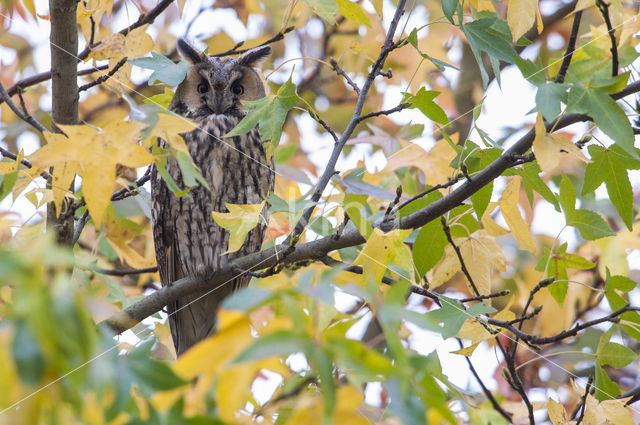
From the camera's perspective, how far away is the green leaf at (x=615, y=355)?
5.13 ft

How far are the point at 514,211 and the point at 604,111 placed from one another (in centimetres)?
51

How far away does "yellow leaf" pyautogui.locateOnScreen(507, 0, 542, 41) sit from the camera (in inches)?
56.1

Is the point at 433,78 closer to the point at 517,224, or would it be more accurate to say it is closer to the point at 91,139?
the point at 517,224

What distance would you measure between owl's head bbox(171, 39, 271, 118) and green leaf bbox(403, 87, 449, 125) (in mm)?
1314

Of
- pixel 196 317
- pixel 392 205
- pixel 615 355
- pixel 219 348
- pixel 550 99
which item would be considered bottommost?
pixel 196 317

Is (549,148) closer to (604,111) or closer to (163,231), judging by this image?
(604,111)

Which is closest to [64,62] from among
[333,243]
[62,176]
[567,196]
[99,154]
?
[62,176]

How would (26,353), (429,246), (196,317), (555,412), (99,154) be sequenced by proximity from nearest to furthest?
Answer: (26,353) < (99,154) < (555,412) < (429,246) < (196,317)

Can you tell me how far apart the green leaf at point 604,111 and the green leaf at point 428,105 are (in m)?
0.35

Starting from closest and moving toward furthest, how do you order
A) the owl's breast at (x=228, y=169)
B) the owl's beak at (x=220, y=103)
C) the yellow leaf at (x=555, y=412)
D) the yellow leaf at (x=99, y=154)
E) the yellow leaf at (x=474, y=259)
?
the yellow leaf at (x=99, y=154), the yellow leaf at (x=555, y=412), the yellow leaf at (x=474, y=259), the owl's breast at (x=228, y=169), the owl's beak at (x=220, y=103)

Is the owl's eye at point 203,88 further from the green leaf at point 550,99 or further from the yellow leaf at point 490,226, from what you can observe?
the green leaf at point 550,99

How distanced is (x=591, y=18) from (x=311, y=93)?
1738 millimetres

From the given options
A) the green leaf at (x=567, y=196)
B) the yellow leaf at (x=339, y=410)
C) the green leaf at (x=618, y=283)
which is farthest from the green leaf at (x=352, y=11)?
the yellow leaf at (x=339, y=410)

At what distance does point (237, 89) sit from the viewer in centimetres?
283
